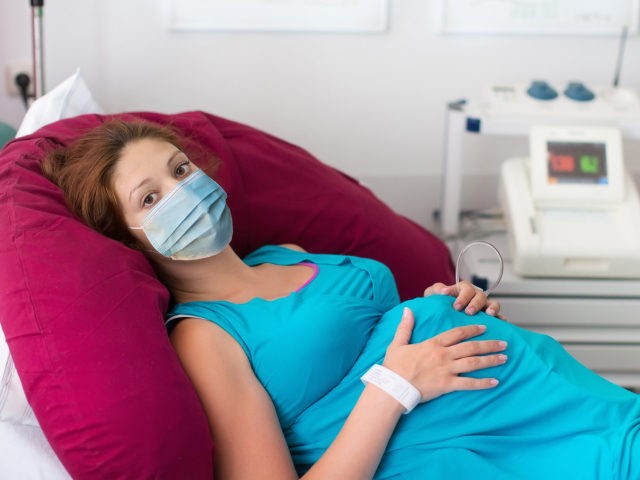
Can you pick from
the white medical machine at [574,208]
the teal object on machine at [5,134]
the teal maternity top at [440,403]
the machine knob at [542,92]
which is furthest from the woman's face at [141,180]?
the machine knob at [542,92]

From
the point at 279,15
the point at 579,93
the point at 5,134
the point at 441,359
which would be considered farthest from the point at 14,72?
the point at 441,359

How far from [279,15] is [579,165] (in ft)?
3.46

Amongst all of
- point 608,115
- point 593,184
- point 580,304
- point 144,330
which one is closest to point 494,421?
point 144,330

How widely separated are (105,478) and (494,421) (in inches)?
23.5

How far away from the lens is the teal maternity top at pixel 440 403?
1189 millimetres

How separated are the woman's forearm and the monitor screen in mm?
1124

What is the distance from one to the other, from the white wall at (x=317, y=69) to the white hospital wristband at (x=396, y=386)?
154cm

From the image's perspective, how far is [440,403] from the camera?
1214mm

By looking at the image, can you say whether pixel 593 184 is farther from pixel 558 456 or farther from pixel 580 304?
pixel 558 456

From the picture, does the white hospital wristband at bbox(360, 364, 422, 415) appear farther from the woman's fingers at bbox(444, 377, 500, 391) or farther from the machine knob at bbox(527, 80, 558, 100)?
the machine knob at bbox(527, 80, 558, 100)

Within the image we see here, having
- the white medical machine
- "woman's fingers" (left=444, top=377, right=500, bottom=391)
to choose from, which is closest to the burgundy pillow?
"woman's fingers" (left=444, top=377, right=500, bottom=391)

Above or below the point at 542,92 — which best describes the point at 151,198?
below

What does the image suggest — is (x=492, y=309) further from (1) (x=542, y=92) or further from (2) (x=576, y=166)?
(1) (x=542, y=92)

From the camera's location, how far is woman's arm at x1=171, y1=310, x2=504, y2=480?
1086 mm
